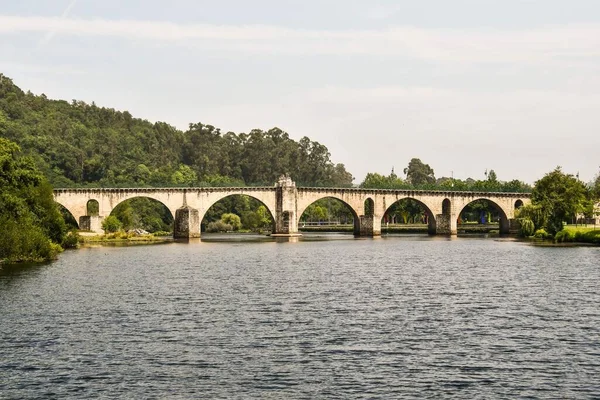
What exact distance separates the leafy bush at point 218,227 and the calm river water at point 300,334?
123710 millimetres

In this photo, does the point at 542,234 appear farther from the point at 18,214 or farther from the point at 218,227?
the point at 218,227

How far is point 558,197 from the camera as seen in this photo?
405ft

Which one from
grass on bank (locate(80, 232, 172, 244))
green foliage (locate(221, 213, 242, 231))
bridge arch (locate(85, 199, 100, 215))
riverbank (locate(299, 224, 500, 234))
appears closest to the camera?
grass on bank (locate(80, 232, 172, 244))

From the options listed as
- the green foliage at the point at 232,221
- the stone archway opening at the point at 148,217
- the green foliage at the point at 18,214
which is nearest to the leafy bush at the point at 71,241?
the green foliage at the point at 18,214

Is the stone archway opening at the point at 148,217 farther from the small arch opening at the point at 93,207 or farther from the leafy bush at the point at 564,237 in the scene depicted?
the leafy bush at the point at 564,237

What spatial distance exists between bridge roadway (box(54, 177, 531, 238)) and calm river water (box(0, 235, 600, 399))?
6971 cm

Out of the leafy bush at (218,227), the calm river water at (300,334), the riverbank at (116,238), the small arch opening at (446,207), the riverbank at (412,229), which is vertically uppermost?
the small arch opening at (446,207)

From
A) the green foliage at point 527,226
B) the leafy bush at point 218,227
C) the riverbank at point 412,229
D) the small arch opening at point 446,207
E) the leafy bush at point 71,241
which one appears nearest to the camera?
the leafy bush at point 71,241

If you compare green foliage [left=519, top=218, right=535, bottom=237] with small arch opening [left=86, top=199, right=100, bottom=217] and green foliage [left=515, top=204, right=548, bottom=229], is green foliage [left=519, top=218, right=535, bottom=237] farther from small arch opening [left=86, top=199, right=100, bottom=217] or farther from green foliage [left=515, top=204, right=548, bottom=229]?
small arch opening [left=86, top=199, right=100, bottom=217]

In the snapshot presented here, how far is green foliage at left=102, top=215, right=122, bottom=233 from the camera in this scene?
5290 inches

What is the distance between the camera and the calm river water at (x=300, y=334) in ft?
95.2

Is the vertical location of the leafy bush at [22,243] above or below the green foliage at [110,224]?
below

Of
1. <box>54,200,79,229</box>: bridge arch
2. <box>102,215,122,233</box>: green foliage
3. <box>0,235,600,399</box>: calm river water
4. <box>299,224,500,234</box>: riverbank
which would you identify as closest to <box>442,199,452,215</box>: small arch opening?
<box>299,224,500,234</box>: riverbank

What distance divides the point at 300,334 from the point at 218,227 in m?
156
